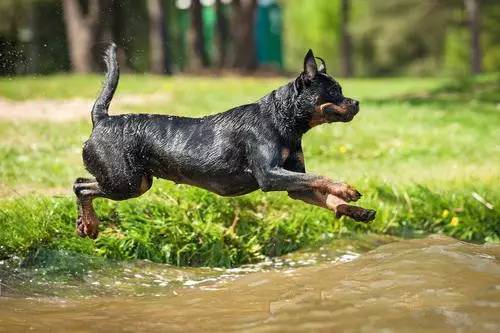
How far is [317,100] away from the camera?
518cm

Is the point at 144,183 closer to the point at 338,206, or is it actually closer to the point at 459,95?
the point at 338,206

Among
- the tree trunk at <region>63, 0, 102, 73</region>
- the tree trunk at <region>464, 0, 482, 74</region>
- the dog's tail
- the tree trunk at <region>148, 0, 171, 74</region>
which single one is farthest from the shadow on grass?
the dog's tail

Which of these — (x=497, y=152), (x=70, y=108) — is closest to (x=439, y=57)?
(x=70, y=108)

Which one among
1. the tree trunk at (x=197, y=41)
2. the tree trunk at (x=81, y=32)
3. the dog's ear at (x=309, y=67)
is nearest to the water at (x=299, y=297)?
the dog's ear at (x=309, y=67)

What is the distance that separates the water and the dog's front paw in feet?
1.95

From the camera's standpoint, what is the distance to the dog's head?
204 inches

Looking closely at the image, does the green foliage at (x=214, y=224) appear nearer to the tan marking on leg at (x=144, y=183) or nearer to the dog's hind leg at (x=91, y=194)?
the dog's hind leg at (x=91, y=194)

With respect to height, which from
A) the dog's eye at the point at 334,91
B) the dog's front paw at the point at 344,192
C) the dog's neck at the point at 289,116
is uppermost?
the dog's eye at the point at 334,91

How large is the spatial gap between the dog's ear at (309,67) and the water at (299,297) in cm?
133

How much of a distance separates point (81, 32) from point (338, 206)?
1976cm

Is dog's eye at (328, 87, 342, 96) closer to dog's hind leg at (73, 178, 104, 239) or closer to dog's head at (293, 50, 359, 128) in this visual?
dog's head at (293, 50, 359, 128)

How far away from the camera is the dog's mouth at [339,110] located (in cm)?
519

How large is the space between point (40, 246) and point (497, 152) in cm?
644

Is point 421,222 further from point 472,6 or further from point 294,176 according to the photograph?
point 472,6
